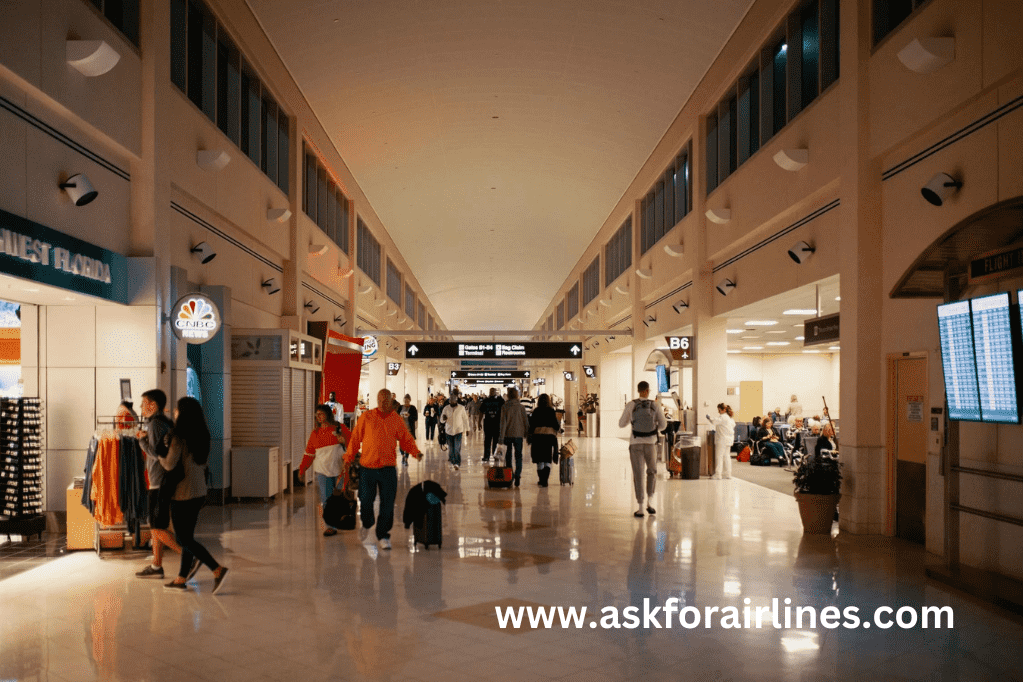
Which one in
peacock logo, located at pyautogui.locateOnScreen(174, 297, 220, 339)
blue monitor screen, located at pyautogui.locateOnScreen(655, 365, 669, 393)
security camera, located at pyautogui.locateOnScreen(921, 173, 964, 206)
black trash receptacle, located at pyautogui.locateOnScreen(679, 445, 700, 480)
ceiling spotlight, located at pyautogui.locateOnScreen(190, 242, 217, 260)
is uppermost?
security camera, located at pyautogui.locateOnScreen(921, 173, 964, 206)

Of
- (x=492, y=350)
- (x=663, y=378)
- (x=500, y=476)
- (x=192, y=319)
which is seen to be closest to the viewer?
(x=192, y=319)

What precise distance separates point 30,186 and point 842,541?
344 inches

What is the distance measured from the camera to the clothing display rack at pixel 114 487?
797cm

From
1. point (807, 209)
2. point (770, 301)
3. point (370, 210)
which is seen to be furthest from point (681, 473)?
point (370, 210)

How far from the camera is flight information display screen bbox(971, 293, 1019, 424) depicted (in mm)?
6008

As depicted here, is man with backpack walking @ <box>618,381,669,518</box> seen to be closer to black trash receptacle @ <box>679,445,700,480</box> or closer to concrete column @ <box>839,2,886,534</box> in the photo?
concrete column @ <box>839,2,886,534</box>

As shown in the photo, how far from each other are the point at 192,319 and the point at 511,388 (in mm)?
5914

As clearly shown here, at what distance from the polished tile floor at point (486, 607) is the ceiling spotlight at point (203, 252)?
3.74 meters

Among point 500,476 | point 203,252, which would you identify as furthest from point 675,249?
point 203,252

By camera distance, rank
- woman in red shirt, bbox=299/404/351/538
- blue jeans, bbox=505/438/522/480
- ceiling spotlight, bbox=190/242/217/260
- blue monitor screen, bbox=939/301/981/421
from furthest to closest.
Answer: blue jeans, bbox=505/438/522/480 → ceiling spotlight, bbox=190/242/217/260 → woman in red shirt, bbox=299/404/351/538 → blue monitor screen, bbox=939/301/981/421

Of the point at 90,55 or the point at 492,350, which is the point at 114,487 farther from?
the point at 492,350

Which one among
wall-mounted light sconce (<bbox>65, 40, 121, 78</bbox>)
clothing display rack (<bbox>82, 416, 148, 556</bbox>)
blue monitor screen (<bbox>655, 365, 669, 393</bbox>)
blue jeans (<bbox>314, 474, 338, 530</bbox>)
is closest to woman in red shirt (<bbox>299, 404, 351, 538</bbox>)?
blue jeans (<bbox>314, 474, 338, 530</bbox>)

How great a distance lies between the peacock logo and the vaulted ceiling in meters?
5.33

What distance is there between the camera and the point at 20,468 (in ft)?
29.2
